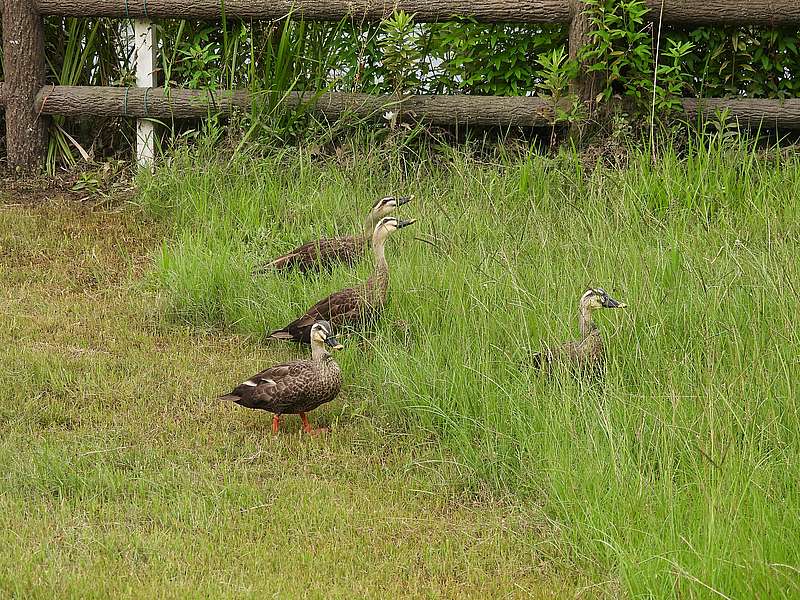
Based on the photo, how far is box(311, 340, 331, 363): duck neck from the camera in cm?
607

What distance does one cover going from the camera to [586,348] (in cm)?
584

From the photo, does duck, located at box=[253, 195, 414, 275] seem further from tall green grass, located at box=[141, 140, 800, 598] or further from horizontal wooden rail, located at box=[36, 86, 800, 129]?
horizontal wooden rail, located at box=[36, 86, 800, 129]

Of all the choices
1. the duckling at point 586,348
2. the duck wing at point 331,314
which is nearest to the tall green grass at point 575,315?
the duckling at point 586,348

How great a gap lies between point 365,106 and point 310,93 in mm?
496

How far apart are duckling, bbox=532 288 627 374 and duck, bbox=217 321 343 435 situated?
1064mm

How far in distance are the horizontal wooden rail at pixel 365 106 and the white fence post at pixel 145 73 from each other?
0.16 metres

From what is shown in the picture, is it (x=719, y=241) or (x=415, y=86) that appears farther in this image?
(x=415, y=86)

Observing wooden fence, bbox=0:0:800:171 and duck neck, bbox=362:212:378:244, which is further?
wooden fence, bbox=0:0:800:171

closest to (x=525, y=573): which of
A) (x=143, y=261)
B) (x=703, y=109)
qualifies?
(x=143, y=261)

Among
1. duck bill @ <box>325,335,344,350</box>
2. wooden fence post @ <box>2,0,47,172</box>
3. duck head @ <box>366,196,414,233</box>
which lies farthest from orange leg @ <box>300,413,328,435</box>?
wooden fence post @ <box>2,0,47,172</box>

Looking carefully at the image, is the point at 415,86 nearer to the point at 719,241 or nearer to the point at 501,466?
the point at 719,241

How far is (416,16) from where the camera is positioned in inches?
384

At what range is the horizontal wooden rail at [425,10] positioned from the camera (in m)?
9.38

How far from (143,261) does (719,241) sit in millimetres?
4135
